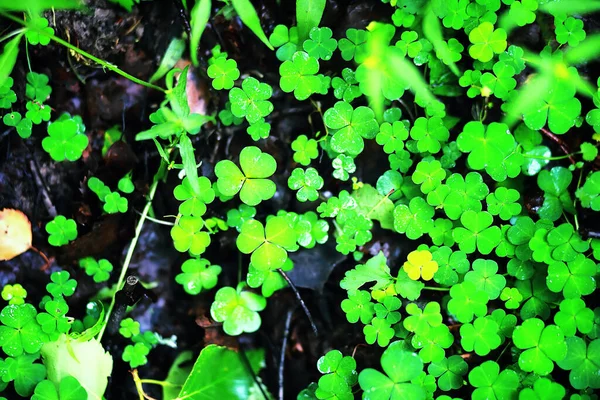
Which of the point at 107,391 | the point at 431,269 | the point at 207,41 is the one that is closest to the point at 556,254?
the point at 431,269

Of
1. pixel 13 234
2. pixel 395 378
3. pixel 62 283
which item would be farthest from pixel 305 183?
pixel 13 234

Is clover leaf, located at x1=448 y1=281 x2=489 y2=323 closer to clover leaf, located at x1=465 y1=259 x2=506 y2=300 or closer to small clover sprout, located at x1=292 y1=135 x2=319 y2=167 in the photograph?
clover leaf, located at x1=465 y1=259 x2=506 y2=300

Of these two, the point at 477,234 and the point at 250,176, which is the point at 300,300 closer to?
the point at 250,176

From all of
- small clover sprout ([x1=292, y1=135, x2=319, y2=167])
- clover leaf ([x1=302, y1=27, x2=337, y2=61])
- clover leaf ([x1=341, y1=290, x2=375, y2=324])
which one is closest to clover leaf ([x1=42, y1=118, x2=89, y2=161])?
small clover sprout ([x1=292, y1=135, x2=319, y2=167])

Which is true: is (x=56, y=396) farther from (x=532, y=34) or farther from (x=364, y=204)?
(x=532, y=34)

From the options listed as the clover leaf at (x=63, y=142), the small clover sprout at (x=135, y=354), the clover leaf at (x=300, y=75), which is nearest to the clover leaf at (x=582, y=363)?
the clover leaf at (x=300, y=75)

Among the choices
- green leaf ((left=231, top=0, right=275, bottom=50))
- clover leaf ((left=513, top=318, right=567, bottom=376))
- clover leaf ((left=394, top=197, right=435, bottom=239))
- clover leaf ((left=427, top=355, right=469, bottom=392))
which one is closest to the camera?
green leaf ((left=231, top=0, right=275, bottom=50))

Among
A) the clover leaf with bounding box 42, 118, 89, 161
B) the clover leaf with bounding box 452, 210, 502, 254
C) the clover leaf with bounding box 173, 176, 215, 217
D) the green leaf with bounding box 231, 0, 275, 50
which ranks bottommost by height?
the clover leaf with bounding box 452, 210, 502, 254
